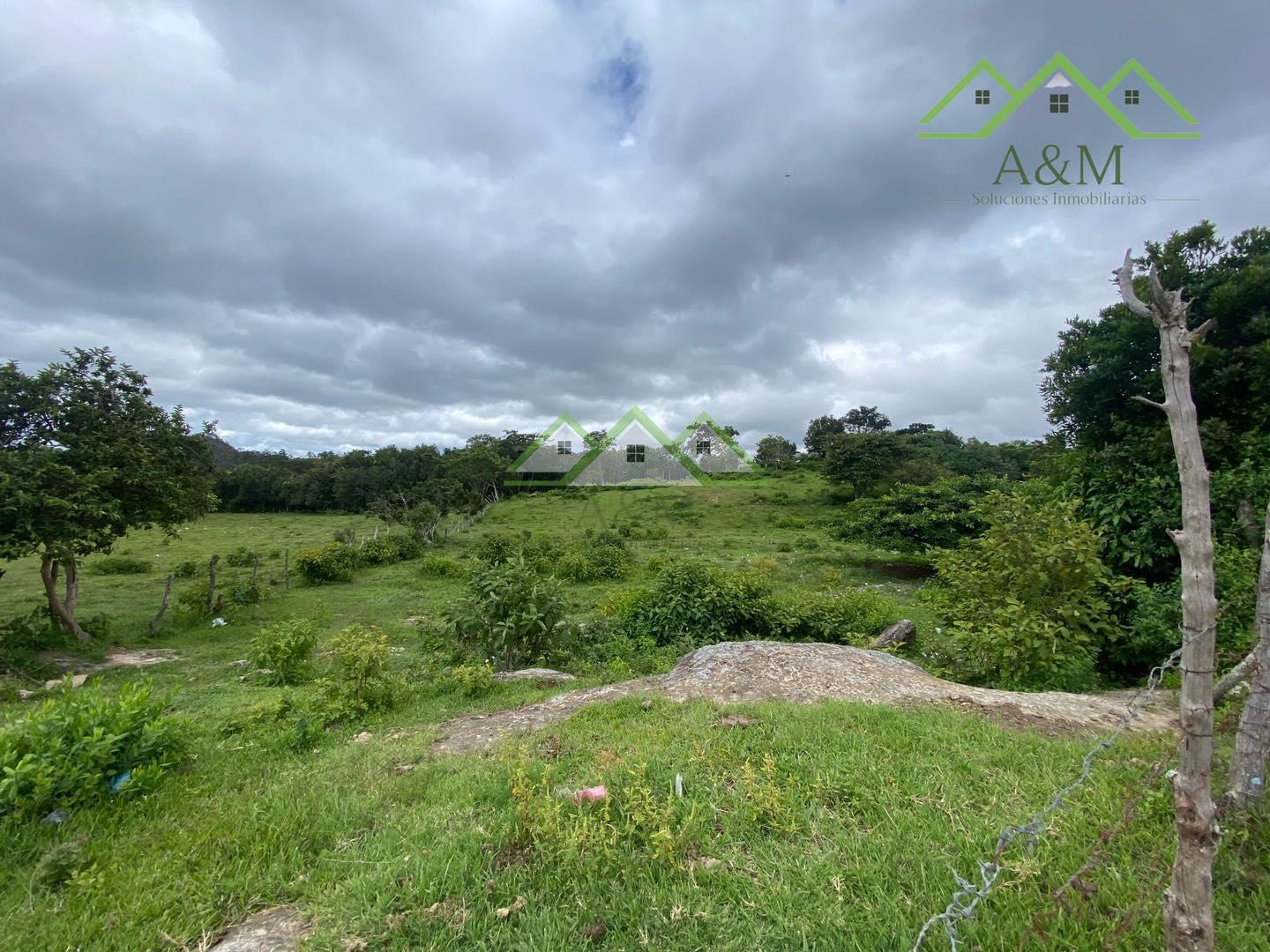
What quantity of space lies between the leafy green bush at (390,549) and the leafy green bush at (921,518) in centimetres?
2034

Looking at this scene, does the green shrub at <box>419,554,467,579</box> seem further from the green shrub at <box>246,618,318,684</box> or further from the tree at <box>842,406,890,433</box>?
the tree at <box>842,406,890,433</box>

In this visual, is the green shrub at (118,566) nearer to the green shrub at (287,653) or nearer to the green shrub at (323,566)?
the green shrub at (323,566)

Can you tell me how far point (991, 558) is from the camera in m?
6.52

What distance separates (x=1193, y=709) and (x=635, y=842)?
2.65 m

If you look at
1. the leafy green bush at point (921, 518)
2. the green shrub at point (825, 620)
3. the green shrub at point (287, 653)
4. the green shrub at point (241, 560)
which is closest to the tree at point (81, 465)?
the green shrub at point (287, 653)

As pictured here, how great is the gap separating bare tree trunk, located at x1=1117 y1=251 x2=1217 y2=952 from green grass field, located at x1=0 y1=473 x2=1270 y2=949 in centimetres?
55

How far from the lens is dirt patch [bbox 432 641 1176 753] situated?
15.3 ft

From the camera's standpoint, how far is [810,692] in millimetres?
5672

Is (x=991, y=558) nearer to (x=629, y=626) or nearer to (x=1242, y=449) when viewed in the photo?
(x=1242, y=449)

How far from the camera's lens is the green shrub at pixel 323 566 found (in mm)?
20266

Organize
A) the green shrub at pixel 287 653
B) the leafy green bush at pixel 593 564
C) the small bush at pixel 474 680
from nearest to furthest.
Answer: the small bush at pixel 474 680
the green shrub at pixel 287 653
the leafy green bush at pixel 593 564

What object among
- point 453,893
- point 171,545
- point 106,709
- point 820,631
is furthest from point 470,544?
point 453,893

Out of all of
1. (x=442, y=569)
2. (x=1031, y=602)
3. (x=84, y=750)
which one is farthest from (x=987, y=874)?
(x=442, y=569)

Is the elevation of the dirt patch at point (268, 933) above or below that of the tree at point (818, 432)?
below
